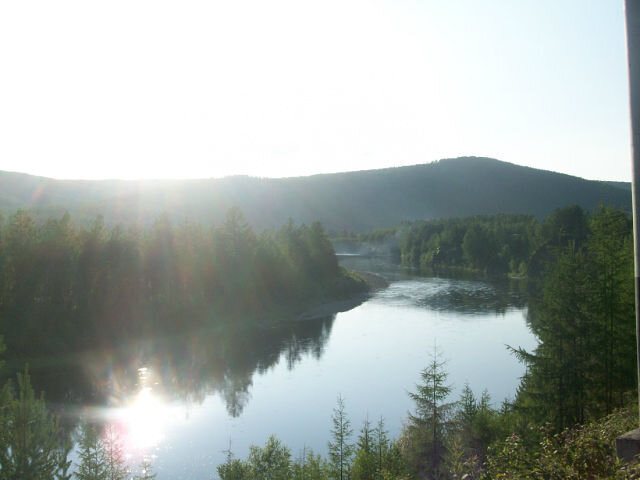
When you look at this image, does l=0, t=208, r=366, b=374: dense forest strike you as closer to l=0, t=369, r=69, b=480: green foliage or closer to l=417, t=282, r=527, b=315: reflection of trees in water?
l=417, t=282, r=527, b=315: reflection of trees in water

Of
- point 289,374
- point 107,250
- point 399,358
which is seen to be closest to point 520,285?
point 399,358

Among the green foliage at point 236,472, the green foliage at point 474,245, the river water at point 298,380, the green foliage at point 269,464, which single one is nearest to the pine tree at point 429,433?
the green foliage at point 269,464

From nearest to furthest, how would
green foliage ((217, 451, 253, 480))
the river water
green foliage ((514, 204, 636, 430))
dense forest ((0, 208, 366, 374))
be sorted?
green foliage ((217, 451, 253, 480))
green foliage ((514, 204, 636, 430))
the river water
dense forest ((0, 208, 366, 374))

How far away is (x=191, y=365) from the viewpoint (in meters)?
29.5

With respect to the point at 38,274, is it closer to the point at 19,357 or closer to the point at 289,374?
the point at 19,357

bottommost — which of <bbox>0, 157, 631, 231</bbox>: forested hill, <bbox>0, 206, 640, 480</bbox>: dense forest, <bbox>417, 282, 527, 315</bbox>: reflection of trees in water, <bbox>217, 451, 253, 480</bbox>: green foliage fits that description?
<bbox>417, 282, 527, 315</bbox>: reflection of trees in water

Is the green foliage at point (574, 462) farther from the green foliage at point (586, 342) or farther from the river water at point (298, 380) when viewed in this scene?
the river water at point (298, 380)

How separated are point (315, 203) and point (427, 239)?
7504 cm

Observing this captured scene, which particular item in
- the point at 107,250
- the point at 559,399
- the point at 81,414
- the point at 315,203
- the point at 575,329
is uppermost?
the point at 315,203

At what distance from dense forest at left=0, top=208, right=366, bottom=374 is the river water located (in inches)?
195

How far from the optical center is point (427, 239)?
339 ft

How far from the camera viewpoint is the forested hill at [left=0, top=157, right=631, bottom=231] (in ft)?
387

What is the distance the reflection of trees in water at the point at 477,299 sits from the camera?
148 feet

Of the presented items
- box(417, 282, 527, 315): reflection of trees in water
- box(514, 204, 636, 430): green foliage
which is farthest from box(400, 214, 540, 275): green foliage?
box(514, 204, 636, 430): green foliage
